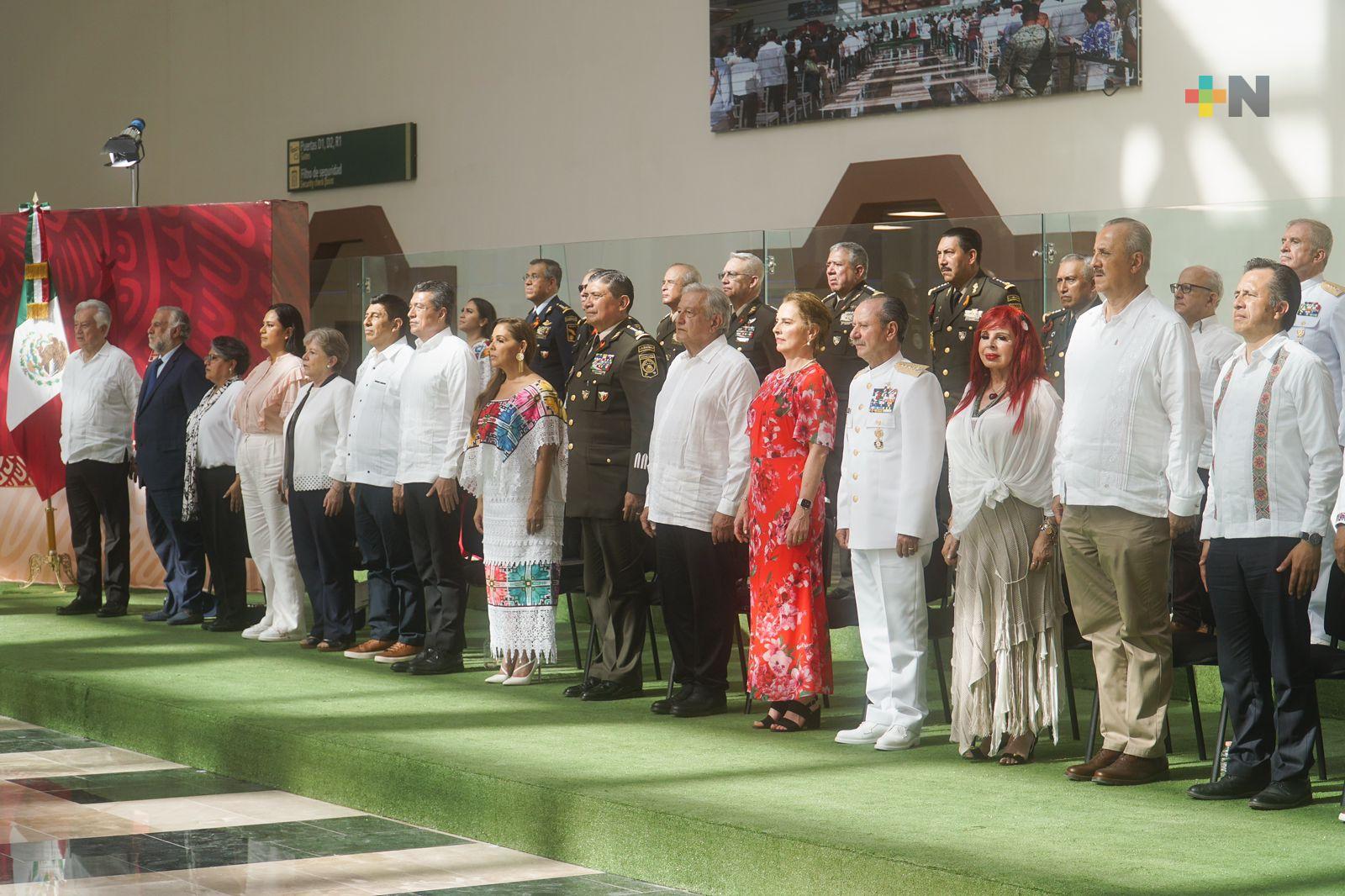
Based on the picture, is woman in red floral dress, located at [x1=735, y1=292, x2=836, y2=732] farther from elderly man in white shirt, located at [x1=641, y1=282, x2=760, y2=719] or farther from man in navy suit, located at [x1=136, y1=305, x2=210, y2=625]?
man in navy suit, located at [x1=136, y1=305, x2=210, y2=625]

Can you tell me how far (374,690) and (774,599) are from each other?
167cm

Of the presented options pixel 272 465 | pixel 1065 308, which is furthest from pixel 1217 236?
Result: pixel 272 465

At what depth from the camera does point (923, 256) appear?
6.92 metres

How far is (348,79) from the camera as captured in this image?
12.8 meters

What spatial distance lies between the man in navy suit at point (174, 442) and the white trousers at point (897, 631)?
4.04 m

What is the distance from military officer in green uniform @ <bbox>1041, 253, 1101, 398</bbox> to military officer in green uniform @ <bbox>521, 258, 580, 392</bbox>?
1.92 metres

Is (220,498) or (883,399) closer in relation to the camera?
(883,399)

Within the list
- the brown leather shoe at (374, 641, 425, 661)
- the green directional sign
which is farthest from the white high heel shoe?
the green directional sign

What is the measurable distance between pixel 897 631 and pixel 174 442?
14.0 feet

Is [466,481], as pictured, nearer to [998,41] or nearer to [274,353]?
[274,353]

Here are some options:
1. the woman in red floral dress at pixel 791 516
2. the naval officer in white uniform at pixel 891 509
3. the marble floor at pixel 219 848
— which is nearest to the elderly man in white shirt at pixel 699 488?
the woman in red floral dress at pixel 791 516

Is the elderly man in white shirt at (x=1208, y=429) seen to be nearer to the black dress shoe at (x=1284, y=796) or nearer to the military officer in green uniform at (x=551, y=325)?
the black dress shoe at (x=1284, y=796)

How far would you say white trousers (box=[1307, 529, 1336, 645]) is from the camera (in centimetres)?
421

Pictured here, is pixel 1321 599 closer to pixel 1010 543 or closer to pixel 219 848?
pixel 1010 543
